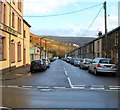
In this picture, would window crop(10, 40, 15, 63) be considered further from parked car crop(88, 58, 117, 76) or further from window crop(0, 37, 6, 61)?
parked car crop(88, 58, 117, 76)

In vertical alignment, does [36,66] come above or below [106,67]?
below

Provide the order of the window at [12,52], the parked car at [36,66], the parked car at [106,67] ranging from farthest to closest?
the parked car at [36,66]
the window at [12,52]
the parked car at [106,67]

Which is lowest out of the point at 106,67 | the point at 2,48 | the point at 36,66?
the point at 36,66

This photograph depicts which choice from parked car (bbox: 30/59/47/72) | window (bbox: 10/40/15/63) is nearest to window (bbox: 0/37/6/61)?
window (bbox: 10/40/15/63)

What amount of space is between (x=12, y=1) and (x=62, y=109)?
27.6 metres

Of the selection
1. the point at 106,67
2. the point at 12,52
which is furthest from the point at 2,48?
the point at 106,67

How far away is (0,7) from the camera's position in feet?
96.2

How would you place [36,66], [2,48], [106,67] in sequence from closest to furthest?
[106,67] < [2,48] < [36,66]

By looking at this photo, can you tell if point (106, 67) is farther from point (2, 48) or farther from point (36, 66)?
point (36, 66)

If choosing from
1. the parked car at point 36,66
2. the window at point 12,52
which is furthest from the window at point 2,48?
the parked car at point 36,66

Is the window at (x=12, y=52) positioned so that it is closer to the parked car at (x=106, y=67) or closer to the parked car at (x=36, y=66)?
the parked car at (x=36, y=66)

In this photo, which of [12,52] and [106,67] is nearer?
[106,67]

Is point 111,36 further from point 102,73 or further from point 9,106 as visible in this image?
point 9,106

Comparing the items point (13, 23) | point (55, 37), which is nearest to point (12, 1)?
point (13, 23)
